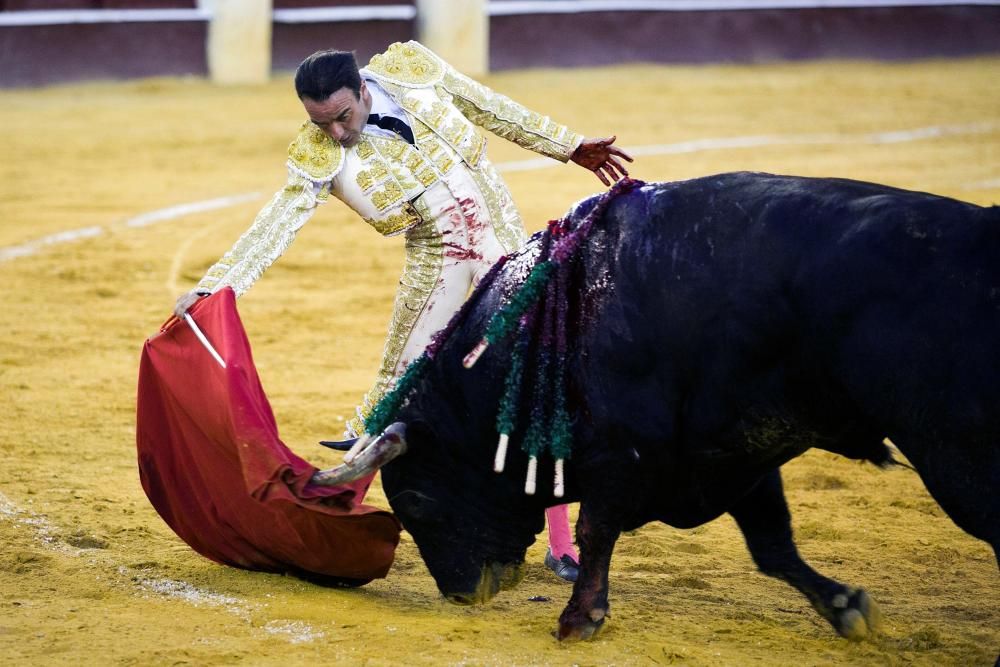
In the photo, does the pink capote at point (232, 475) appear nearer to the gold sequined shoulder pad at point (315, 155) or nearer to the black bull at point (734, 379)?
the black bull at point (734, 379)

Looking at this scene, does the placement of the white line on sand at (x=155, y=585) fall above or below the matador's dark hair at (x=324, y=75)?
below

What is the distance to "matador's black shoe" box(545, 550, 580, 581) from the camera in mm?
3742

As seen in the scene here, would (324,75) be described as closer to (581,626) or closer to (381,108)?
(381,108)

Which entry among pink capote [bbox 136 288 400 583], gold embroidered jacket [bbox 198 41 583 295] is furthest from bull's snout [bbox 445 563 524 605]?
gold embroidered jacket [bbox 198 41 583 295]

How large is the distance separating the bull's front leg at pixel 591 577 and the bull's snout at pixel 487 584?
0.28 metres

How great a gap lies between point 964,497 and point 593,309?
2.90ft

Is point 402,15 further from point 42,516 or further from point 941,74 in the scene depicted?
point 42,516

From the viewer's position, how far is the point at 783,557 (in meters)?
3.45

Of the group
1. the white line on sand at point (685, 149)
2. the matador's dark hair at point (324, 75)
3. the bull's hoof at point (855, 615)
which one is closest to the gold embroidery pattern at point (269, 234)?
the matador's dark hair at point (324, 75)

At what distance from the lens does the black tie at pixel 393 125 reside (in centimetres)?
364

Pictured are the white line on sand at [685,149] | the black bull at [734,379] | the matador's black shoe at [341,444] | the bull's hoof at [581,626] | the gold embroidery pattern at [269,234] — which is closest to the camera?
the black bull at [734,379]

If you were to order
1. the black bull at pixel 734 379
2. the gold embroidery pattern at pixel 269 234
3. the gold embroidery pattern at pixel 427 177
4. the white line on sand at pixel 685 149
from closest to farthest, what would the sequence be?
the black bull at pixel 734 379
the gold embroidery pattern at pixel 269 234
the gold embroidery pattern at pixel 427 177
the white line on sand at pixel 685 149

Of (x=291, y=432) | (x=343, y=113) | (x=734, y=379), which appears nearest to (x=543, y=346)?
(x=734, y=379)

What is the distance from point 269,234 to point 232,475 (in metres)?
0.60
